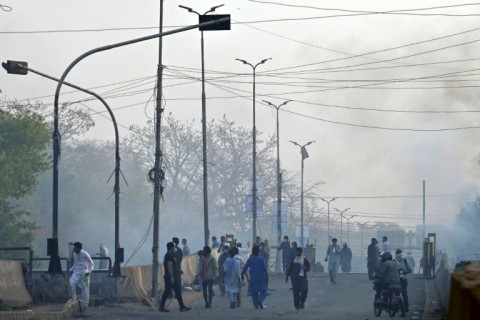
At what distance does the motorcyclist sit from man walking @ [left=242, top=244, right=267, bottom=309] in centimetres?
439

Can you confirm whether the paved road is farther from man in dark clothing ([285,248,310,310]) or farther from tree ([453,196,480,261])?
tree ([453,196,480,261])

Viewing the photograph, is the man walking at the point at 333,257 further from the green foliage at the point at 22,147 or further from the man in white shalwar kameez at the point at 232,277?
the green foliage at the point at 22,147

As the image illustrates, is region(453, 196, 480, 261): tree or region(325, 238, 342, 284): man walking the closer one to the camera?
region(325, 238, 342, 284): man walking

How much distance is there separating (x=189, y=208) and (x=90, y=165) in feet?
36.9

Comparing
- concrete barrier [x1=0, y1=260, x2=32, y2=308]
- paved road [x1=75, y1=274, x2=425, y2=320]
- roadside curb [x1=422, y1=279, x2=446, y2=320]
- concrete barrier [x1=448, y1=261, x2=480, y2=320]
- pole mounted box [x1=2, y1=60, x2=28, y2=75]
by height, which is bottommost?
paved road [x1=75, y1=274, x2=425, y2=320]

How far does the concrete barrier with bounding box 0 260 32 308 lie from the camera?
2556 cm

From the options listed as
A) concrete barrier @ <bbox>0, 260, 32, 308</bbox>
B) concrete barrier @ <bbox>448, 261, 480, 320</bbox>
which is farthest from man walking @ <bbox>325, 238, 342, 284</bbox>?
concrete barrier @ <bbox>448, 261, 480, 320</bbox>

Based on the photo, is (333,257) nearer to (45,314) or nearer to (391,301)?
(391,301)

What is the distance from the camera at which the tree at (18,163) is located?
58.2 meters

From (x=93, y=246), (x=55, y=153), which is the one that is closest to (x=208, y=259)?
(x=55, y=153)

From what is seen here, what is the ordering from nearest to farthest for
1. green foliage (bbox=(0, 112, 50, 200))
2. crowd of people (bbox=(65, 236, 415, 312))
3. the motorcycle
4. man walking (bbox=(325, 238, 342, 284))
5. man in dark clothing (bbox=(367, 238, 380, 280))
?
1. the motorcycle
2. crowd of people (bbox=(65, 236, 415, 312))
3. man in dark clothing (bbox=(367, 238, 380, 280))
4. man walking (bbox=(325, 238, 342, 284))
5. green foliage (bbox=(0, 112, 50, 200))

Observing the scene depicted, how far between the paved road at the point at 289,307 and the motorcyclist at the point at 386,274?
2.51 ft

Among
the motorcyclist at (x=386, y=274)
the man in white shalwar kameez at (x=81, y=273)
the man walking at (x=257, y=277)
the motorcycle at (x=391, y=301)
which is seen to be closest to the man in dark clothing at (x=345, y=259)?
the man walking at (x=257, y=277)

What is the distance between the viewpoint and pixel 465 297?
22.2ft
